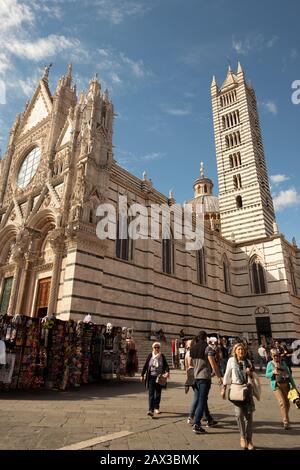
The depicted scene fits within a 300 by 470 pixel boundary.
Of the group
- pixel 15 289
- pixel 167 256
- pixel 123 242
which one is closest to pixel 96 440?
pixel 123 242

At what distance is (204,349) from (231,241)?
25.2 meters

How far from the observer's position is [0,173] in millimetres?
25156

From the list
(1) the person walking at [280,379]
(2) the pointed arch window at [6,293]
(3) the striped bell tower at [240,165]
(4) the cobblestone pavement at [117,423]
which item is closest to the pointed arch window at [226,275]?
(3) the striped bell tower at [240,165]

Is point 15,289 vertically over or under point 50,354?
over

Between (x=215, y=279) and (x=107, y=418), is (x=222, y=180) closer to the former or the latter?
(x=215, y=279)

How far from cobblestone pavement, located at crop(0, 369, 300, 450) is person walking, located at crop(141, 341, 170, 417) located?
0.23 m

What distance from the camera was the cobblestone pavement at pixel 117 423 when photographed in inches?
163

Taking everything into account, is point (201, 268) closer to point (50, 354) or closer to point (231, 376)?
point (50, 354)

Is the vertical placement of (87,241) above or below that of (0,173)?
below

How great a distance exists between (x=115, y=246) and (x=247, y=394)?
13800 mm

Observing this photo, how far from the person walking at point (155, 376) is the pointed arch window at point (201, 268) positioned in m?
18.6

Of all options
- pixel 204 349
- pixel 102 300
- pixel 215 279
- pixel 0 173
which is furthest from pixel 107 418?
pixel 0 173

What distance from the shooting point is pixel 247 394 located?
4.27 meters

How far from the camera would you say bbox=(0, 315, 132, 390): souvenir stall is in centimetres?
809
